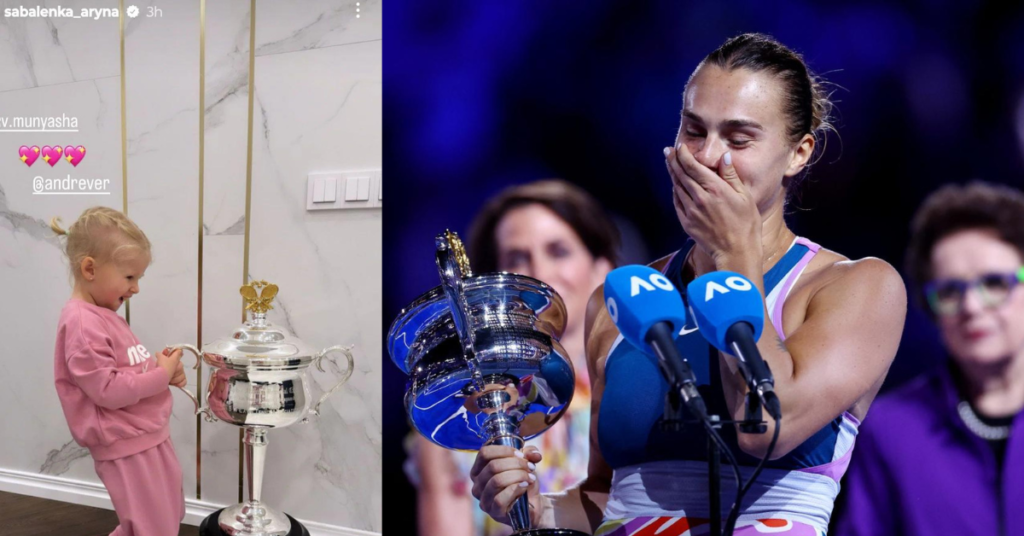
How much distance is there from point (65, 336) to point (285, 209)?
853 millimetres

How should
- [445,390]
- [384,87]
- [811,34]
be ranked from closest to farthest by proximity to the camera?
[445,390] → [811,34] → [384,87]

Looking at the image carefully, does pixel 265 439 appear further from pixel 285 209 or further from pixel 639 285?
pixel 639 285

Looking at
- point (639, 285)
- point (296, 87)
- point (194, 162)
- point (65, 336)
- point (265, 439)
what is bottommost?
point (265, 439)

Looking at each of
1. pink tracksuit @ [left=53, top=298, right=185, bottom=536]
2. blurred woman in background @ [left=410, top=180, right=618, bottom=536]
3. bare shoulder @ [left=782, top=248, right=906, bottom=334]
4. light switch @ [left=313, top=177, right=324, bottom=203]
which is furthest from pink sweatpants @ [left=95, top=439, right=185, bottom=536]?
bare shoulder @ [left=782, top=248, right=906, bottom=334]

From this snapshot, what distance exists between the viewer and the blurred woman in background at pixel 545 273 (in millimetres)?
1754

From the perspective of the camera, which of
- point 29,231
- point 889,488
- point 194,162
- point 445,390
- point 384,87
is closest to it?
point 445,390

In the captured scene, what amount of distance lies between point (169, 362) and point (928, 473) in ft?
7.85

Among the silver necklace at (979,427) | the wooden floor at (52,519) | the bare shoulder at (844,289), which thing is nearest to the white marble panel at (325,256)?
the wooden floor at (52,519)

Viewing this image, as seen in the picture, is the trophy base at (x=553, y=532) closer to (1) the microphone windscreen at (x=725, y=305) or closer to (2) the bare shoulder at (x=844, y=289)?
(1) the microphone windscreen at (x=725, y=305)

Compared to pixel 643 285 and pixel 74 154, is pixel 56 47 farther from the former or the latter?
pixel 643 285

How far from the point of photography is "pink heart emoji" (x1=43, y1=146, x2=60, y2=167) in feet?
11.4

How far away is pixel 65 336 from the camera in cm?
271

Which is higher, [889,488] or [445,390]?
[445,390]

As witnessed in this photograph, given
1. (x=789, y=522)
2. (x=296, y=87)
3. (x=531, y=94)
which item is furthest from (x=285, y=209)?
(x=789, y=522)
